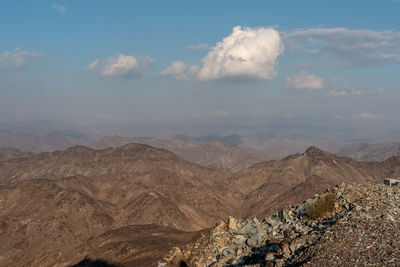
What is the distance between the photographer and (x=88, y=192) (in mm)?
140750

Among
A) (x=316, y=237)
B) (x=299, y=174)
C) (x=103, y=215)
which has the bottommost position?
(x=103, y=215)

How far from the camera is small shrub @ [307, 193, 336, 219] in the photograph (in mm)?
18875

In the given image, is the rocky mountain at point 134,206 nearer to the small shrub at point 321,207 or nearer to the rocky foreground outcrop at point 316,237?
the rocky foreground outcrop at point 316,237

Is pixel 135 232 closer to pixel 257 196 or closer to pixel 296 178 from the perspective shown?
pixel 257 196

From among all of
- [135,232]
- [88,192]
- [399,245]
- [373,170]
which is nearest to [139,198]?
[88,192]

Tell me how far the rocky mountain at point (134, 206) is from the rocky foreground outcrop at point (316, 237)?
100 ft

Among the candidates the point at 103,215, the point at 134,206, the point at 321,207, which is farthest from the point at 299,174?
the point at 321,207

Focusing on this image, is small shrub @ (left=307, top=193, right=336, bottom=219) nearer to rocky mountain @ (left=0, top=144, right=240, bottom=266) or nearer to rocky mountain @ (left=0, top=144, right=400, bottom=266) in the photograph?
rocky mountain @ (left=0, top=144, right=400, bottom=266)

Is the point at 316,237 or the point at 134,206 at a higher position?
the point at 316,237

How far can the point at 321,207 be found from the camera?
19172 mm

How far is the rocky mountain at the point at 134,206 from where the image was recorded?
224 ft

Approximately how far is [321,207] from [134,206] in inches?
4220

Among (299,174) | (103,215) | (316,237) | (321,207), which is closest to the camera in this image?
(316,237)

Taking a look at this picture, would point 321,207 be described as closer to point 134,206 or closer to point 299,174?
point 134,206
